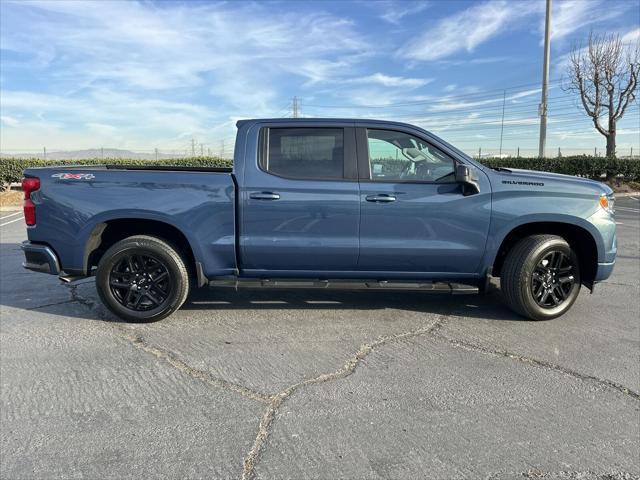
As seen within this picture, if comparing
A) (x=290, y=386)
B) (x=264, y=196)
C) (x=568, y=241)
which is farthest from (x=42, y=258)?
(x=568, y=241)

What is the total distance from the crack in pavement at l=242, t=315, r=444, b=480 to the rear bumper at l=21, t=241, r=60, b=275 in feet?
8.75

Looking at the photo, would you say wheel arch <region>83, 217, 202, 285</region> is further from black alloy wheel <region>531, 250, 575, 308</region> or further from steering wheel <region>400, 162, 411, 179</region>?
black alloy wheel <region>531, 250, 575, 308</region>

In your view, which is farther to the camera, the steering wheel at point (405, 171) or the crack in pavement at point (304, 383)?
the steering wheel at point (405, 171)

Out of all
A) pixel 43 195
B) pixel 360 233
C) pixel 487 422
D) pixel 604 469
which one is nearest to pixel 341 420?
pixel 487 422

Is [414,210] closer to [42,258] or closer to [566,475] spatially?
[566,475]

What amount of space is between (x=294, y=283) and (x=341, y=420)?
5.86 ft

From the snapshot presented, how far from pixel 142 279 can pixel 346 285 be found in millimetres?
1958

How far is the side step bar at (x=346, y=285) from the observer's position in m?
4.47

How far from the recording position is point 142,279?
4535mm

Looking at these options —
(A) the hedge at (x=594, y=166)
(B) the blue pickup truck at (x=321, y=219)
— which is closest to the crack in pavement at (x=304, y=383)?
(B) the blue pickup truck at (x=321, y=219)

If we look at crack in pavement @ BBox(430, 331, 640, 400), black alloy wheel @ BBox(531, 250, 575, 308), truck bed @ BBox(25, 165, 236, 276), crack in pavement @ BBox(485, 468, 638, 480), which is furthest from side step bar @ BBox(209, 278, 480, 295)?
crack in pavement @ BBox(485, 468, 638, 480)

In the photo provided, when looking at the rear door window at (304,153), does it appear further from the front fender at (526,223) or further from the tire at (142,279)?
the front fender at (526,223)

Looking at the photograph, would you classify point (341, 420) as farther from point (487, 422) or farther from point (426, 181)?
point (426, 181)

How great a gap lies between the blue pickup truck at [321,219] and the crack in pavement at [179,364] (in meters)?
0.26
